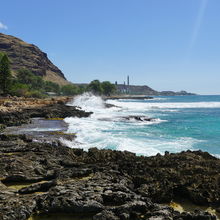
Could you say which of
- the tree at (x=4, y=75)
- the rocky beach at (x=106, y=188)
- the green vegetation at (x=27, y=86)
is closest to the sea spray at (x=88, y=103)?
the green vegetation at (x=27, y=86)

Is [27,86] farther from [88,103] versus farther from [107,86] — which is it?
[107,86]

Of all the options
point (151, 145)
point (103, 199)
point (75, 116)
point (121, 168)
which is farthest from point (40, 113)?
point (103, 199)

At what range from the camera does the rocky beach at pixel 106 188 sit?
249 inches

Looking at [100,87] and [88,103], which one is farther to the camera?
[100,87]

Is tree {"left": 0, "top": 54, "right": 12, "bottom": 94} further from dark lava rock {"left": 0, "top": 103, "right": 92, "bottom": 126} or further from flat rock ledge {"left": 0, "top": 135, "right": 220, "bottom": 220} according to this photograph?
flat rock ledge {"left": 0, "top": 135, "right": 220, "bottom": 220}

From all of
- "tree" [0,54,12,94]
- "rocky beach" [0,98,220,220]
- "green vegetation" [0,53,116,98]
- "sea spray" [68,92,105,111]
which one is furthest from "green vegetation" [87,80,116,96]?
"rocky beach" [0,98,220,220]

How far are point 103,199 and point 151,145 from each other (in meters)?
12.1

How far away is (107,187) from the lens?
7.34 metres

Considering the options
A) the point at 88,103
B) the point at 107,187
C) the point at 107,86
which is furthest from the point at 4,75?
the point at 107,86

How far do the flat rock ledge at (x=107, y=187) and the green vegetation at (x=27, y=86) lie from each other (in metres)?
53.5

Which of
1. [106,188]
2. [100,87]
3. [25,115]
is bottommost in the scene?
[106,188]

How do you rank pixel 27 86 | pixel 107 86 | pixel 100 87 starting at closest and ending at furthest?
pixel 27 86, pixel 100 87, pixel 107 86

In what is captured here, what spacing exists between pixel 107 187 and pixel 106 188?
0.05 meters

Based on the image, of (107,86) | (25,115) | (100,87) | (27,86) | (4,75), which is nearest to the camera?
(25,115)
